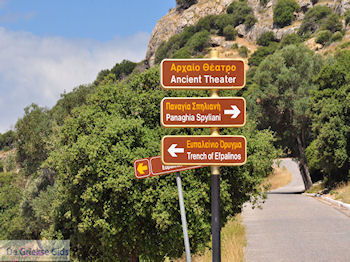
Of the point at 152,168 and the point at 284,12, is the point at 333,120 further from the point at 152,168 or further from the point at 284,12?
the point at 284,12

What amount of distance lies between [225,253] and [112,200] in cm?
279

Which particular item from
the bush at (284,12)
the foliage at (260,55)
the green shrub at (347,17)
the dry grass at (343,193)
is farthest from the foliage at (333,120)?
the bush at (284,12)

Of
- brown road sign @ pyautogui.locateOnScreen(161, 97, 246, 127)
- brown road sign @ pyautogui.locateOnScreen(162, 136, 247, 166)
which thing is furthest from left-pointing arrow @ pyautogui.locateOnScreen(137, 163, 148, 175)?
brown road sign @ pyautogui.locateOnScreen(161, 97, 246, 127)

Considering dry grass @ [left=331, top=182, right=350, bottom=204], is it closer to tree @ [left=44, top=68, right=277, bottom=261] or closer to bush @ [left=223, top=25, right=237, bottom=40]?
tree @ [left=44, top=68, right=277, bottom=261]

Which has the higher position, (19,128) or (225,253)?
(19,128)

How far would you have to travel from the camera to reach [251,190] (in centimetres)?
1311

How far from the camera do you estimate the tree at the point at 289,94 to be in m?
40.2

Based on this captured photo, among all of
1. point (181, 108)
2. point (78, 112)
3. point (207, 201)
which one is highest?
point (78, 112)

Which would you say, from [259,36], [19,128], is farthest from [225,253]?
[259,36]

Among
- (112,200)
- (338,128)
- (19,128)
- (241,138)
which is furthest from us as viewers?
(19,128)

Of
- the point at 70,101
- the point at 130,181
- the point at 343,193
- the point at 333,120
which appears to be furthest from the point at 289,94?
the point at 130,181

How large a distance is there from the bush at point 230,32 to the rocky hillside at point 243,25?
1.32 m

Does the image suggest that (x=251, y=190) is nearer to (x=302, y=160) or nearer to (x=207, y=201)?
(x=207, y=201)

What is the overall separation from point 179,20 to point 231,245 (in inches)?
5083
